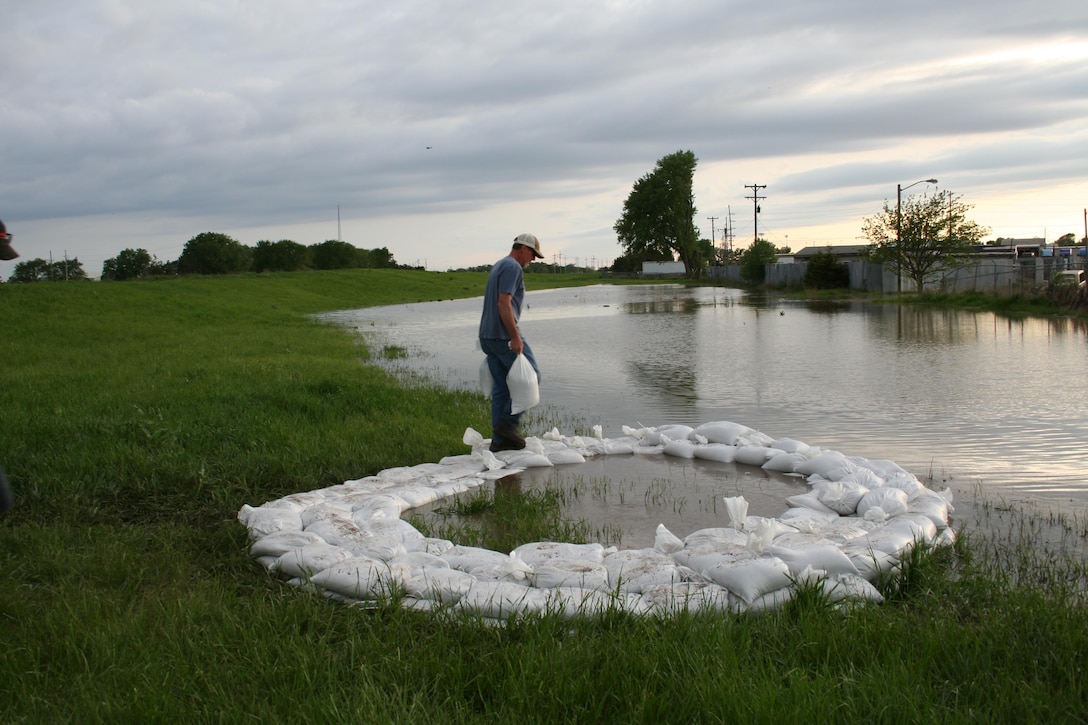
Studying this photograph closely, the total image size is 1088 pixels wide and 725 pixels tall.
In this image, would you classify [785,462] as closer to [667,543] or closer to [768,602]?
[667,543]

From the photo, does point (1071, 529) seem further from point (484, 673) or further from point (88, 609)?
point (88, 609)

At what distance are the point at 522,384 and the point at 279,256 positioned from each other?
267 feet

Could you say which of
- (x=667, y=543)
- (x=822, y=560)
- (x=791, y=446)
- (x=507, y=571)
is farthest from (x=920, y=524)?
(x=507, y=571)

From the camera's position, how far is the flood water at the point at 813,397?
634 centimetres

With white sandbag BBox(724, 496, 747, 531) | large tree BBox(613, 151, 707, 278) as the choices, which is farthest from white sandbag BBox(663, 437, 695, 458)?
large tree BBox(613, 151, 707, 278)

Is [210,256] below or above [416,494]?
above

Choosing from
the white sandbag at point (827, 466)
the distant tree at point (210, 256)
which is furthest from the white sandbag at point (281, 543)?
the distant tree at point (210, 256)

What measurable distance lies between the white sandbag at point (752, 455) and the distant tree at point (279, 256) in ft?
257

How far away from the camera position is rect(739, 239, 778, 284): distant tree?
68.2m

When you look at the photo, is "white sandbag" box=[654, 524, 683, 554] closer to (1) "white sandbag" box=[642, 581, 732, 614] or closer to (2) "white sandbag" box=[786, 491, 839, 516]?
(1) "white sandbag" box=[642, 581, 732, 614]

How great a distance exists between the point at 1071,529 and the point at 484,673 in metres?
3.79

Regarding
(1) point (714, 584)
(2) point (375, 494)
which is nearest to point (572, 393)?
(2) point (375, 494)

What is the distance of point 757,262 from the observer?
68.2 meters

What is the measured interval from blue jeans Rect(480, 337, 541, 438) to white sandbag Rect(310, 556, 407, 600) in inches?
127
